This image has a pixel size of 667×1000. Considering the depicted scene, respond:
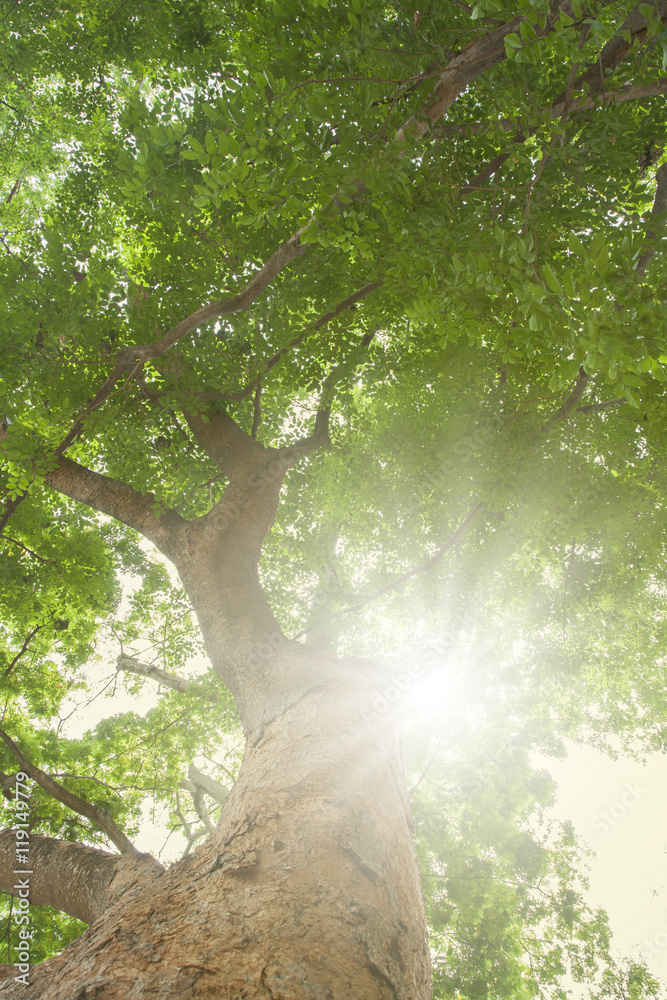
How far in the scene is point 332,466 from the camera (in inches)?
253

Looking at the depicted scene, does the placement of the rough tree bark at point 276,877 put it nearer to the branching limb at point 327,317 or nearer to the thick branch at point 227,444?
the thick branch at point 227,444

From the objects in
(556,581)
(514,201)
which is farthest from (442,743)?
(514,201)

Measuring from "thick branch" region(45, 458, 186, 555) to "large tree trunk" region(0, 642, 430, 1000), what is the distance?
241cm

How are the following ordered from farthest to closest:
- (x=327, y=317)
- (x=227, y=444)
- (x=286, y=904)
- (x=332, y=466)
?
(x=332, y=466), (x=227, y=444), (x=327, y=317), (x=286, y=904)

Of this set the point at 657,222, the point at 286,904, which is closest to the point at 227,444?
the point at 657,222

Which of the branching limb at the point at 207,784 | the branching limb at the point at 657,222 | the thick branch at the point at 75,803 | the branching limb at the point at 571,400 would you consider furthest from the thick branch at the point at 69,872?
the branching limb at the point at 657,222

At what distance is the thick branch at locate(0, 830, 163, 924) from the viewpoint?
8.45ft

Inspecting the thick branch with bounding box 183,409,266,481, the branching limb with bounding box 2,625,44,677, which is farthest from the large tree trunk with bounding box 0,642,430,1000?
the branching limb with bounding box 2,625,44,677

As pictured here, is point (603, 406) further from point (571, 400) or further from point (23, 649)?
point (23, 649)

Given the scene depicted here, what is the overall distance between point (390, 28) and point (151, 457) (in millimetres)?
4008

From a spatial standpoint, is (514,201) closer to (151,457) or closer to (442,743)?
(151,457)

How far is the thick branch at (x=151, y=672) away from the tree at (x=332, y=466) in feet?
0.23

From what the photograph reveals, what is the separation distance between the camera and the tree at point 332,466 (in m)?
1.82

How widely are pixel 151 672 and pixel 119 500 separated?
491 centimetres
